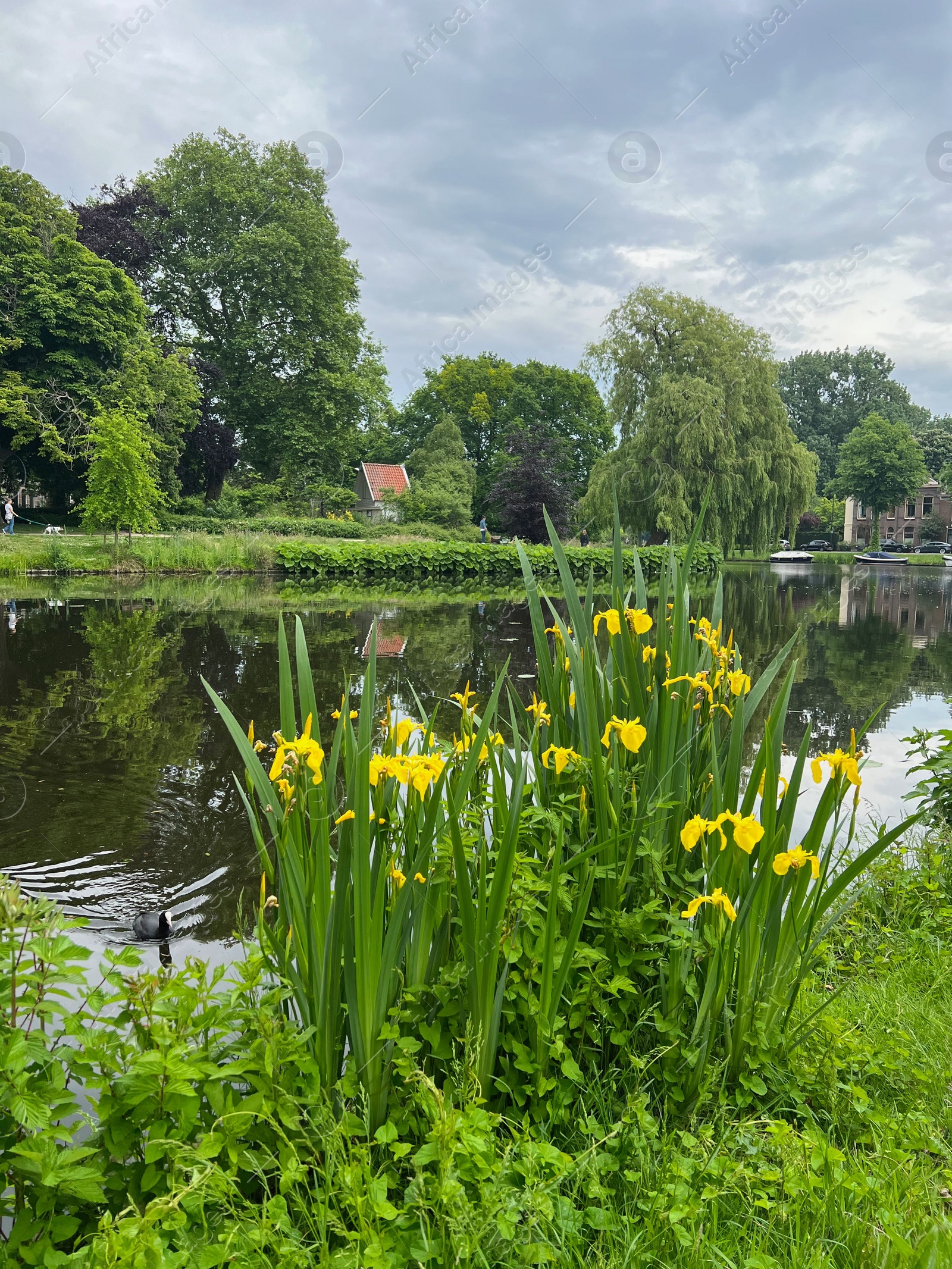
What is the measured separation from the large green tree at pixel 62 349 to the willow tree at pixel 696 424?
13.0m

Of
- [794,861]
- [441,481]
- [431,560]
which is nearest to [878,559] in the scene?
[441,481]

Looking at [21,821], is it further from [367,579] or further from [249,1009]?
[367,579]

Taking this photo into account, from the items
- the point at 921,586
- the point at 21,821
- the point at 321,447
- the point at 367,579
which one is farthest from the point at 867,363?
the point at 21,821

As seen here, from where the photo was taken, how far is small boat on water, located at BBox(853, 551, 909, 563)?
142ft

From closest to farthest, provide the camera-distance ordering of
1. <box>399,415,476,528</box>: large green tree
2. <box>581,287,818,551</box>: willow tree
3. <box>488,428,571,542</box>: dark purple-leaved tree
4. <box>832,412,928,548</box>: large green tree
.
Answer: <box>581,287,818,551</box>: willow tree
<box>488,428,571,542</box>: dark purple-leaved tree
<box>399,415,476,528</box>: large green tree
<box>832,412,928,548</box>: large green tree

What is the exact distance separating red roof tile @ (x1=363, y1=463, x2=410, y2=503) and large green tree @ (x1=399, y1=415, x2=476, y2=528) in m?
1.74

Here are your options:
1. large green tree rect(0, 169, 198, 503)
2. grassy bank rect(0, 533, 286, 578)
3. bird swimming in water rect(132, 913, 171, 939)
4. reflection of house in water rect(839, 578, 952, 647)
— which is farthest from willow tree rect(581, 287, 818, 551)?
bird swimming in water rect(132, 913, 171, 939)

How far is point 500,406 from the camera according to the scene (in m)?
44.5

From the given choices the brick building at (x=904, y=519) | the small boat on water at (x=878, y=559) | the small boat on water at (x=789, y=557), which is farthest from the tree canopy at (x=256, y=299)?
the brick building at (x=904, y=519)

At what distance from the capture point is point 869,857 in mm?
1553

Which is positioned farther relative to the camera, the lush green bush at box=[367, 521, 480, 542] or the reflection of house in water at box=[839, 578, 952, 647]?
the lush green bush at box=[367, 521, 480, 542]

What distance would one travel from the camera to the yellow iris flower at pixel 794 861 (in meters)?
1.47

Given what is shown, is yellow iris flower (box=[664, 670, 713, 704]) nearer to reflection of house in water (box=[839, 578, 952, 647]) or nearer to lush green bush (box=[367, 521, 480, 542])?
reflection of house in water (box=[839, 578, 952, 647])

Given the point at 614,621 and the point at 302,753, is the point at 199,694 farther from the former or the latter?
the point at 302,753
